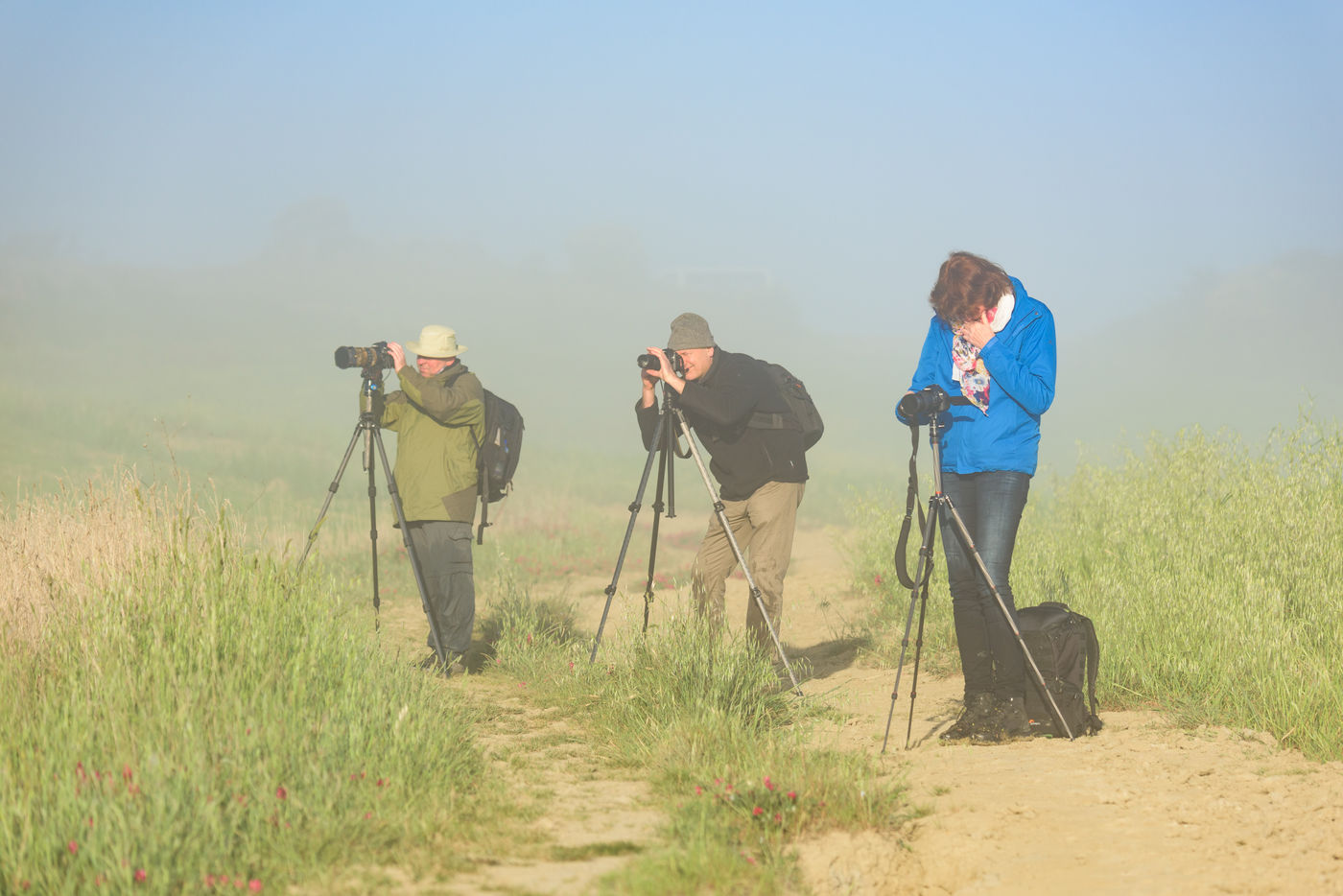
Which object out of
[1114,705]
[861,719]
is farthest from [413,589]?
[1114,705]

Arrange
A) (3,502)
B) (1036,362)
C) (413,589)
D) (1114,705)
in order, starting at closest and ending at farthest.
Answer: (1036,362) < (1114,705) < (3,502) < (413,589)

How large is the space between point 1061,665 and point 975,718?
483 millimetres

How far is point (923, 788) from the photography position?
446 centimetres

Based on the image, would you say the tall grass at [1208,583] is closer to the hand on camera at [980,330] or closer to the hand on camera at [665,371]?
the hand on camera at [980,330]

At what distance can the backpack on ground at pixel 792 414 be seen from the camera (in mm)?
6230

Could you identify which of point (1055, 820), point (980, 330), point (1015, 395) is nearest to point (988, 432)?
point (1015, 395)

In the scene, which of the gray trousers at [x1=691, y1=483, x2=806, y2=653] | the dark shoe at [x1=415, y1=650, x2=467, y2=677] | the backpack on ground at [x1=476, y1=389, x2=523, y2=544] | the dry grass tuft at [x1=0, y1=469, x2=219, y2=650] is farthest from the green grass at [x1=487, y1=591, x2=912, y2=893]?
the dry grass tuft at [x1=0, y1=469, x2=219, y2=650]

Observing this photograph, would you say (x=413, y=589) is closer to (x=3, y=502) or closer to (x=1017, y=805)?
(x=3, y=502)

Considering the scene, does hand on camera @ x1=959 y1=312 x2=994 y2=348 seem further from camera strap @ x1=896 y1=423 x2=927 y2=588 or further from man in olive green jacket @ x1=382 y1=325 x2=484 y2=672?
man in olive green jacket @ x1=382 y1=325 x2=484 y2=672

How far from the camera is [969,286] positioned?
189 inches

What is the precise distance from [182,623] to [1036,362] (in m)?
3.90

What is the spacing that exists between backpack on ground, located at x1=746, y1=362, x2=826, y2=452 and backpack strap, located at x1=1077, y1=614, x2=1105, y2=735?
188 cm

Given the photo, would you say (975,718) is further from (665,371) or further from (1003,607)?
(665,371)

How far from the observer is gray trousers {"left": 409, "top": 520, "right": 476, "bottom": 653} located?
6.81 metres
